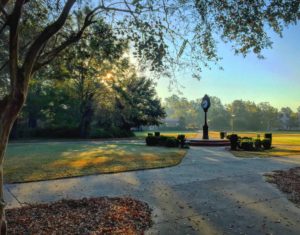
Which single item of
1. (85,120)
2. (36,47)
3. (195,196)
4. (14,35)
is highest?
(14,35)

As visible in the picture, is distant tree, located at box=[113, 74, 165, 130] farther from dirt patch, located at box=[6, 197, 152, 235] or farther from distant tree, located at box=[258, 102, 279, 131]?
distant tree, located at box=[258, 102, 279, 131]

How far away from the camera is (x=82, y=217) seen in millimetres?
4996

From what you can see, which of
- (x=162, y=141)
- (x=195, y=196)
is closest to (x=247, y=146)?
(x=162, y=141)

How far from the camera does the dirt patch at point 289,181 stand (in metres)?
6.85

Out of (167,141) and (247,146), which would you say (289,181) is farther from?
(167,141)

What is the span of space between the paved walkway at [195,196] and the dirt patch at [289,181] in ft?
0.79

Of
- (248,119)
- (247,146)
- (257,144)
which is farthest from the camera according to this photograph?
(248,119)

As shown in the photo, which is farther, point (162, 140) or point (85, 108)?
point (85, 108)

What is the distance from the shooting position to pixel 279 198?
658 cm

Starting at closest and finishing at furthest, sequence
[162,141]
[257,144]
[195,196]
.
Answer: [195,196] < [257,144] < [162,141]

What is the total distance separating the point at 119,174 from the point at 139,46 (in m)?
5.09

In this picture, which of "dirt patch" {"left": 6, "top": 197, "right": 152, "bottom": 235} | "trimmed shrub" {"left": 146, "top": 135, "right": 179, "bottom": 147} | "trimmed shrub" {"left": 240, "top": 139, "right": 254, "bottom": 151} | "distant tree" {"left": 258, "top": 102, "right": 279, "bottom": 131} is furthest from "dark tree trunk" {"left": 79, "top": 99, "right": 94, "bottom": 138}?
"distant tree" {"left": 258, "top": 102, "right": 279, "bottom": 131}

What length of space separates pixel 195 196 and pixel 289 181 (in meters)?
3.46

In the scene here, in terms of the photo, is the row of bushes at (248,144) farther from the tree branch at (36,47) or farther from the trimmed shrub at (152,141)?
the tree branch at (36,47)
